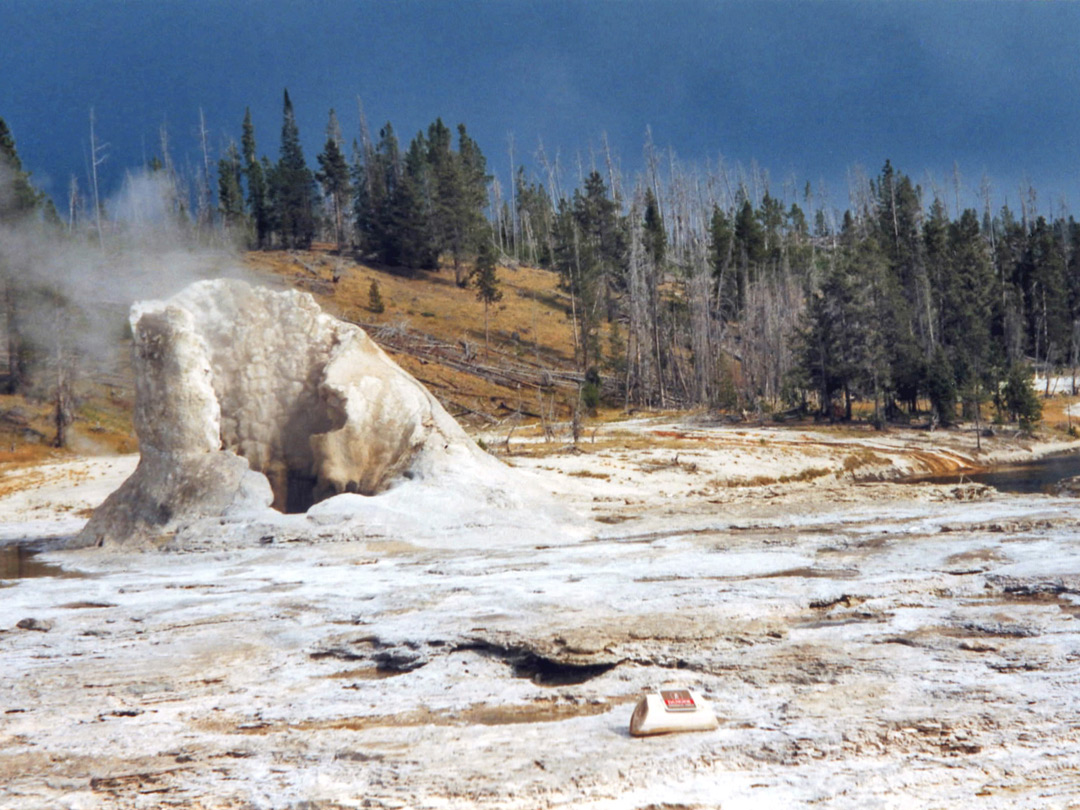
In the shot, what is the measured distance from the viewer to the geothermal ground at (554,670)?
4914mm

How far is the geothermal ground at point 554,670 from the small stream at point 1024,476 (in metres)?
10.6

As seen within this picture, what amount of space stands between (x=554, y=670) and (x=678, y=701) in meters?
1.66

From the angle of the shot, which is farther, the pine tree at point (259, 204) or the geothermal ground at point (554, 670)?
the pine tree at point (259, 204)

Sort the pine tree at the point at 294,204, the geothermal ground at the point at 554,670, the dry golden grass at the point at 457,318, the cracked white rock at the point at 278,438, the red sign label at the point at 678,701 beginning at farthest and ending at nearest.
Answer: the pine tree at the point at 294,204
the dry golden grass at the point at 457,318
the cracked white rock at the point at 278,438
the red sign label at the point at 678,701
the geothermal ground at the point at 554,670

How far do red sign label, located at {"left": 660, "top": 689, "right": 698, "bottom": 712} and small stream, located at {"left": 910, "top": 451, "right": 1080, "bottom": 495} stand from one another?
1845 centimetres

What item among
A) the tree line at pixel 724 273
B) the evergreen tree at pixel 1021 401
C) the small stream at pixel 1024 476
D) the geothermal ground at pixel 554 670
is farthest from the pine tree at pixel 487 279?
the geothermal ground at pixel 554 670

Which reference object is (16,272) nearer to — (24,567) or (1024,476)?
(24,567)

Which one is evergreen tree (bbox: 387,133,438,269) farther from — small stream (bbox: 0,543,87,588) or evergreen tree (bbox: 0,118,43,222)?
small stream (bbox: 0,543,87,588)

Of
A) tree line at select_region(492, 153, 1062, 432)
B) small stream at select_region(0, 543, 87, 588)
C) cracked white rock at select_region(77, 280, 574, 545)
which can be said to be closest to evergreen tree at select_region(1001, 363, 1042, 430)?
tree line at select_region(492, 153, 1062, 432)

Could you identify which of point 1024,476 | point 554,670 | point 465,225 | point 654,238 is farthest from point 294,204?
point 554,670

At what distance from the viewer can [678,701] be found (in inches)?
220

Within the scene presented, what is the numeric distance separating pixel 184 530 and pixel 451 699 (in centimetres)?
921

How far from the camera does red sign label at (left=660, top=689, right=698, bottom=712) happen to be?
553 cm

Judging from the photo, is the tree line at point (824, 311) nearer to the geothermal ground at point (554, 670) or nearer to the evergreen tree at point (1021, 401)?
the evergreen tree at point (1021, 401)
